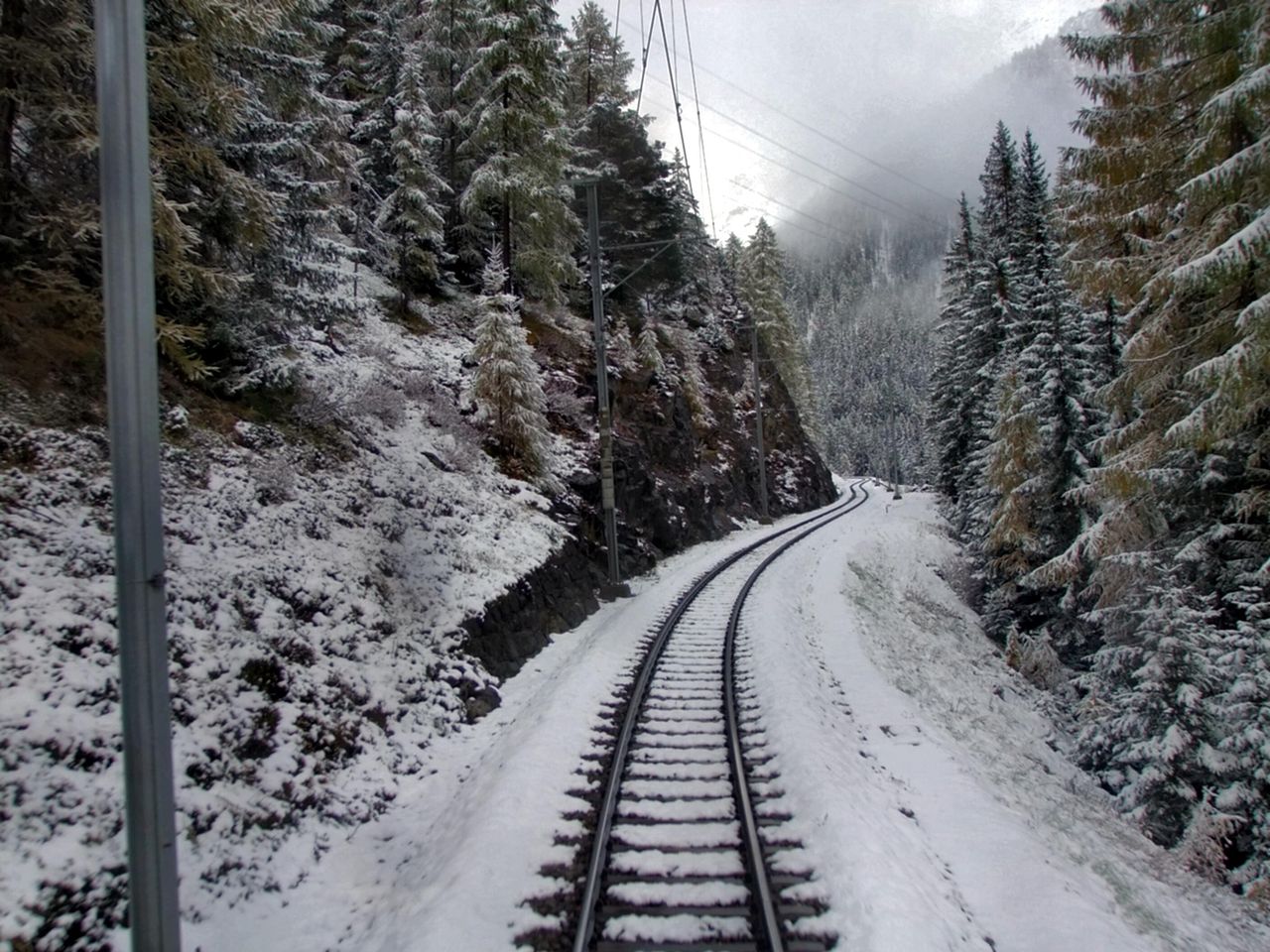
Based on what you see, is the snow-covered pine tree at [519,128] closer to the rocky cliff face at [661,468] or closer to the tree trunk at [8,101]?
the rocky cliff face at [661,468]

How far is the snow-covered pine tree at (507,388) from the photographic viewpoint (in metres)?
15.5

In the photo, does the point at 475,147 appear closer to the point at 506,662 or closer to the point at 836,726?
the point at 506,662

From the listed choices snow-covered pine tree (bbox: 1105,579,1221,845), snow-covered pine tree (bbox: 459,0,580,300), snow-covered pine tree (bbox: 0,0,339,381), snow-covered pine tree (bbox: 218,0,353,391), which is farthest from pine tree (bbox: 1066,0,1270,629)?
snow-covered pine tree (bbox: 459,0,580,300)

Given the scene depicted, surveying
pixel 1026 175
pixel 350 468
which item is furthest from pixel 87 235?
pixel 1026 175

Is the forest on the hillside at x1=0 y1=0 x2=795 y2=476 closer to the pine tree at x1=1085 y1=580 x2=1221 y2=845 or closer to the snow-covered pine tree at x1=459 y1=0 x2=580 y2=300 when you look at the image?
the snow-covered pine tree at x1=459 y1=0 x2=580 y2=300

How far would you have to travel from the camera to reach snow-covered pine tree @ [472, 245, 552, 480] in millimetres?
15492

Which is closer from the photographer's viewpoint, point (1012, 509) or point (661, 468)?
point (1012, 509)

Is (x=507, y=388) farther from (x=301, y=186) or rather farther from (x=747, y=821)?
(x=747, y=821)

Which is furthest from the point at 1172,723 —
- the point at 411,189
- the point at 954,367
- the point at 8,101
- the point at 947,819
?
the point at 954,367

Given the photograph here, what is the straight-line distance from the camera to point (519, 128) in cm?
2114

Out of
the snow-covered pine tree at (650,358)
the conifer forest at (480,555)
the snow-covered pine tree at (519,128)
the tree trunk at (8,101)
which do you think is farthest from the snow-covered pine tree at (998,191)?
the tree trunk at (8,101)

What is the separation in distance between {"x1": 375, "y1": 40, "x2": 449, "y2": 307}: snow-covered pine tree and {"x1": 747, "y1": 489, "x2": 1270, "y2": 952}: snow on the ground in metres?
16.5

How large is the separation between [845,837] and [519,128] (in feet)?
71.9

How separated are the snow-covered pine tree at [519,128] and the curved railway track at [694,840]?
1628 cm
